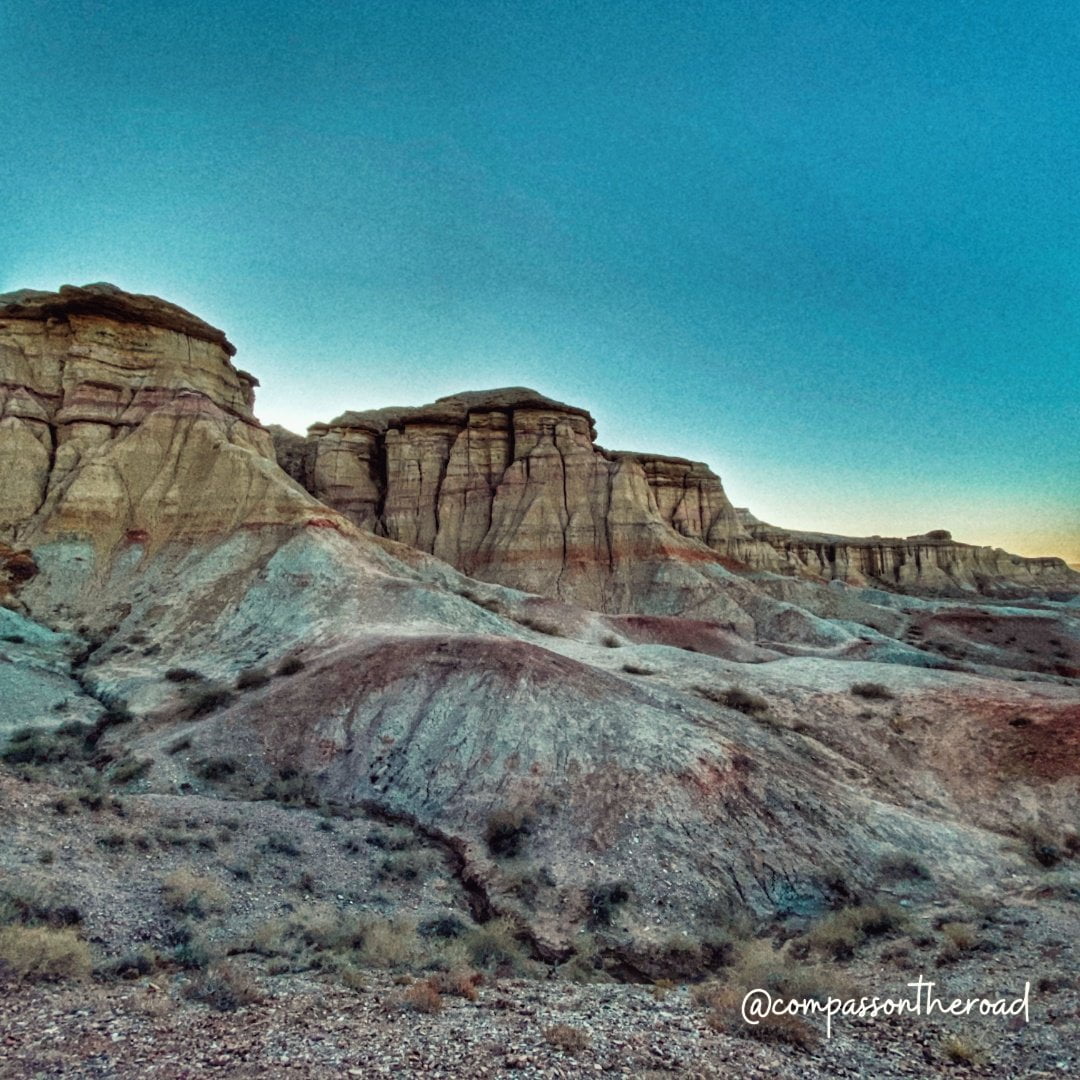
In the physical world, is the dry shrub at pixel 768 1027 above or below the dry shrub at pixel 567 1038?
below

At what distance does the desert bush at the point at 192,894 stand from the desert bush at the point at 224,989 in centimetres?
Answer: 191

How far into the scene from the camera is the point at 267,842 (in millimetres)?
12117

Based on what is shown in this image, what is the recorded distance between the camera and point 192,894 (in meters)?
9.30

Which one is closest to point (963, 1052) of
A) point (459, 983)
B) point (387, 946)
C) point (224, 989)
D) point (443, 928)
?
point (459, 983)

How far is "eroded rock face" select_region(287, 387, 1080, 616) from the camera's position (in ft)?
160

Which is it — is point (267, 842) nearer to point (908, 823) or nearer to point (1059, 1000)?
point (1059, 1000)

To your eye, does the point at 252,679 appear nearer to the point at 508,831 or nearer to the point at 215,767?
the point at 215,767

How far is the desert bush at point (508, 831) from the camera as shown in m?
13.4

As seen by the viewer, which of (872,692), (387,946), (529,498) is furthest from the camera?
(529,498)

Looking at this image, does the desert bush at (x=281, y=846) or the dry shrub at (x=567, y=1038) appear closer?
the dry shrub at (x=567, y=1038)

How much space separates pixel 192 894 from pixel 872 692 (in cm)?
2013

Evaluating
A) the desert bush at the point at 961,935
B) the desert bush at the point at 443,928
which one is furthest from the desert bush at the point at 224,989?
the desert bush at the point at 961,935

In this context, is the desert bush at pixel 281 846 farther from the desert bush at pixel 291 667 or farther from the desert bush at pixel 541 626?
the desert bush at pixel 541 626

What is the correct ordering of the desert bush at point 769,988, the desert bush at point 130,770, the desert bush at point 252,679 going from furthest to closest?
the desert bush at point 252,679
the desert bush at point 130,770
the desert bush at point 769,988
